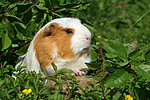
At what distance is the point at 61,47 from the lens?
7.27 feet

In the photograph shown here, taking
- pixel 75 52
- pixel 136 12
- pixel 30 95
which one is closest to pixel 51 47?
pixel 75 52

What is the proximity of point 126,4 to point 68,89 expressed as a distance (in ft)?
18.9

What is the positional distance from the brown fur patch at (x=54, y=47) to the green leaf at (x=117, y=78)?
494 mm

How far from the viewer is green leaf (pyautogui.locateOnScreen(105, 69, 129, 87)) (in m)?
1.93

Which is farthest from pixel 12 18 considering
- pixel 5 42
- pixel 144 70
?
pixel 144 70

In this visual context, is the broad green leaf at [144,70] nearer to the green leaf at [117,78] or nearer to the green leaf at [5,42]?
the green leaf at [117,78]

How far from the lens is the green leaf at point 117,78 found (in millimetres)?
1933

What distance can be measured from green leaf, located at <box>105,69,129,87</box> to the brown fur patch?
0.49 m

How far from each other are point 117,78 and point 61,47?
26.9 inches

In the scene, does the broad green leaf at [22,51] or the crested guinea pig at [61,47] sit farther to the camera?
the broad green leaf at [22,51]

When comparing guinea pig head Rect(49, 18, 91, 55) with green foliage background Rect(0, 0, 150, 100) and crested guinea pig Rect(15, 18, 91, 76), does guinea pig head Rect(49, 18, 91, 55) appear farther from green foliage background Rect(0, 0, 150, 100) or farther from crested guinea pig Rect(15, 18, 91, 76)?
green foliage background Rect(0, 0, 150, 100)

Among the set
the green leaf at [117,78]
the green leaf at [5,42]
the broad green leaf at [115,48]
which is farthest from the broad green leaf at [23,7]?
the green leaf at [117,78]

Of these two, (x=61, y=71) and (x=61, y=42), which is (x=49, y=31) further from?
(x=61, y=71)

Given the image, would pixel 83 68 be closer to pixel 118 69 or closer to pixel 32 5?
pixel 118 69
